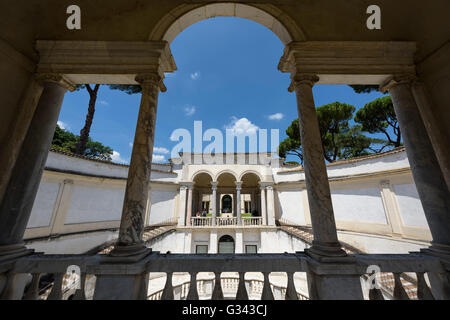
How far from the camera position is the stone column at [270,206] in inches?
539

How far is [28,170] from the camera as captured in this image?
259cm

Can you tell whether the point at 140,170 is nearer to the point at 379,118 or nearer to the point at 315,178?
the point at 315,178

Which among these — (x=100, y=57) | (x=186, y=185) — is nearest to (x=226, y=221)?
(x=186, y=185)

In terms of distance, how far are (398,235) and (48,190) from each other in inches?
678

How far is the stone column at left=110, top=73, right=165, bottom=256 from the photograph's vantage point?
232cm

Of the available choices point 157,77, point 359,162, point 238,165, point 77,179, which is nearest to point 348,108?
point 359,162

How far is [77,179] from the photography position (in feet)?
30.2

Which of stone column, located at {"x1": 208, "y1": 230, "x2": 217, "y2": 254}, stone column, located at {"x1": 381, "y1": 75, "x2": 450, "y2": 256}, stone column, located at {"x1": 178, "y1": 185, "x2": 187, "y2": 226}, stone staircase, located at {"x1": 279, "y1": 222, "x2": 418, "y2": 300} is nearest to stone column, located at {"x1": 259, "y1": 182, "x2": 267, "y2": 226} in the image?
stone staircase, located at {"x1": 279, "y1": 222, "x2": 418, "y2": 300}

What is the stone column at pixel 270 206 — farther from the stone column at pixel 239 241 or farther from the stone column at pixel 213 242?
the stone column at pixel 213 242

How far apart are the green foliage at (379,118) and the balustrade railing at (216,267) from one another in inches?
714

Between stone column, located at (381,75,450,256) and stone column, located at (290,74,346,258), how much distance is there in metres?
1.46

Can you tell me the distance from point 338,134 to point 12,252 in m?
22.6

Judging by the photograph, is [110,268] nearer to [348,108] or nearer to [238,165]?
[238,165]

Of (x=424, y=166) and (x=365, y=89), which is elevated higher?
(x=365, y=89)
